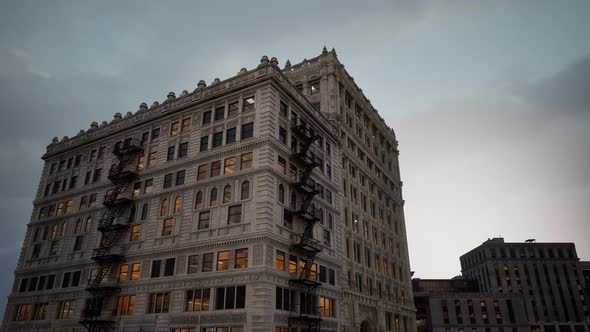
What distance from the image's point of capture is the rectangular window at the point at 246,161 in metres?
37.0

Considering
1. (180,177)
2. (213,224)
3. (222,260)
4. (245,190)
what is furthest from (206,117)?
(222,260)

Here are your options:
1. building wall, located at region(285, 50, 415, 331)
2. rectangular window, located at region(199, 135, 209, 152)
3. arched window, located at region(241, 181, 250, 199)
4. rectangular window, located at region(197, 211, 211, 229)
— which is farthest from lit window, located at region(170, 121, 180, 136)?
building wall, located at region(285, 50, 415, 331)

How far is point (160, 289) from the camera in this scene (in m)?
36.4

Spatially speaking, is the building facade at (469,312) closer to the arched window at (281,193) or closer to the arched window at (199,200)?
the arched window at (281,193)

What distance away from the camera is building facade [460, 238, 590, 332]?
462ft

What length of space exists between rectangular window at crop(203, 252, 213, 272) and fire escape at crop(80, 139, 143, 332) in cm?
1022

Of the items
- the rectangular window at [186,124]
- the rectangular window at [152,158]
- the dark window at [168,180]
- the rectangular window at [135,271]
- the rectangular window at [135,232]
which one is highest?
the rectangular window at [186,124]

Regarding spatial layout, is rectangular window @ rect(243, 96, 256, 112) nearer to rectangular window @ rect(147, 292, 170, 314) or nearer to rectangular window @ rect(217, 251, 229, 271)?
rectangular window @ rect(217, 251, 229, 271)

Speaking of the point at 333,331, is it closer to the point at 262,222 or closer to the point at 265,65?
the point at 262,222

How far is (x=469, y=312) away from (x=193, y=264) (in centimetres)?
11166

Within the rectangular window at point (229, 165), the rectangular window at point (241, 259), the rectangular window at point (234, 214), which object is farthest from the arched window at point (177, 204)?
the rectangular window at point (241, 259)

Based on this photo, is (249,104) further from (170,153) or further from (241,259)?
(241,259)

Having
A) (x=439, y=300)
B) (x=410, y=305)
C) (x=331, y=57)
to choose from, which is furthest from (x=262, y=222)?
Result: (x=439, y=300)

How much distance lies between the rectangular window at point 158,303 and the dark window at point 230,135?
1474 cm
